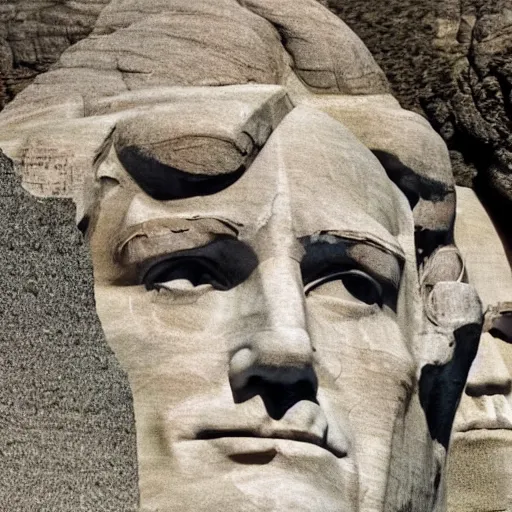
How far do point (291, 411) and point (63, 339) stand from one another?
0.67 m

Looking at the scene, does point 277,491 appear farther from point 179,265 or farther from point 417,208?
point 417,208

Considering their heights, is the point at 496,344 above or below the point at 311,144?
below

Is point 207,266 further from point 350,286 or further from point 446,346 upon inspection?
point 446,346

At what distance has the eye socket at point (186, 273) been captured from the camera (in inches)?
182

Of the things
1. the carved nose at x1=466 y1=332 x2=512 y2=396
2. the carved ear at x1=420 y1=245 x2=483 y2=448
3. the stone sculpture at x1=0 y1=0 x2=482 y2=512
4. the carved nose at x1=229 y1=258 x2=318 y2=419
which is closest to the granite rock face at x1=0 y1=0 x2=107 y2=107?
the stone sculpture at x1=0 y1=0 x2=482 y2=512

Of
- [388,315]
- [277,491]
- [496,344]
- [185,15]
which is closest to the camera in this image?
[277,491]

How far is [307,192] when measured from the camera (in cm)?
471

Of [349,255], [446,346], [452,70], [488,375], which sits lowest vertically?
[488,375]

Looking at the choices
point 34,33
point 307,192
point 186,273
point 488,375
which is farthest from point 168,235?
point 488,375

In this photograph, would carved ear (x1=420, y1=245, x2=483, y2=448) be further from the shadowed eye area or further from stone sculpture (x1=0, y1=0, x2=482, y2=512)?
the shadowed eye area

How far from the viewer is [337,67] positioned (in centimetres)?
528

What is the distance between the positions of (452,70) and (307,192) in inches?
65.3

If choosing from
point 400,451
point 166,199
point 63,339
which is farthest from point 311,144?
point 63,339

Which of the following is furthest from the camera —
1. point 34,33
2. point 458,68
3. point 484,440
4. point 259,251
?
point 458,68
